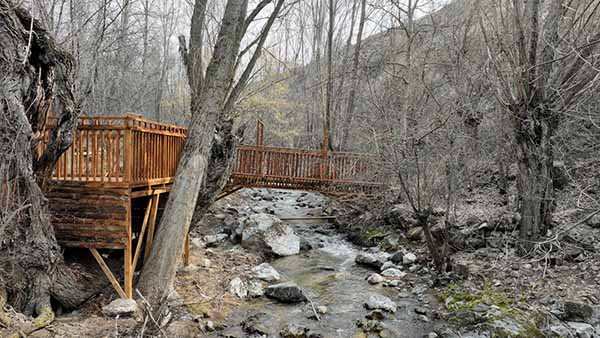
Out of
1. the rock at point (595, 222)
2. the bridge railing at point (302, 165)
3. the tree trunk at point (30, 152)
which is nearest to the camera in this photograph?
the tree trunk at point (30, 152)

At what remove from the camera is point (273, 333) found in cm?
525

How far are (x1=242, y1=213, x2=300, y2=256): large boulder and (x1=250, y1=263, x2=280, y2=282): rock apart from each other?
1447mm

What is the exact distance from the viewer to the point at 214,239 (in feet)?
31.3

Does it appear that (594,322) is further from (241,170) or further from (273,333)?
(241,170)

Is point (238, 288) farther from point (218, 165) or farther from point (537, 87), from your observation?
point (537, 87)

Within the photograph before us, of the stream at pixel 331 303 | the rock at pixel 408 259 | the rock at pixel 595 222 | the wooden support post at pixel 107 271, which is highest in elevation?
the rock at pixel 595 222

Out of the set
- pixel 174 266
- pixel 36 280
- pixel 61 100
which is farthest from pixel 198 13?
pixel 36 280

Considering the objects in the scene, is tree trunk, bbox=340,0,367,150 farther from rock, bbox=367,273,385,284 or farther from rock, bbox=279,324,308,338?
rock, bbox=279,324,308,338

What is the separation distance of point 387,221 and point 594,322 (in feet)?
20.3

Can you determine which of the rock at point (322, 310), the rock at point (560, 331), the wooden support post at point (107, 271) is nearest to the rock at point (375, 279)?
the rock at point (322, 310)

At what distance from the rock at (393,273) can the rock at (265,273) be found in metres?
2.22

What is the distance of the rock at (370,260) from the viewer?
8315 millimetres

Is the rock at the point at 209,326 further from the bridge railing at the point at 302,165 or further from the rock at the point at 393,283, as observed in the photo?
the bridge railing at the point at 302,165

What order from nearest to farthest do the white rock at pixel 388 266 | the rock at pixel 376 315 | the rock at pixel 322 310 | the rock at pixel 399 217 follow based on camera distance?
the rock at pixel 376 315 < the rock at pixel 322 310 < the white rock at pixel 388 266 < the rock at pixel 399 217
